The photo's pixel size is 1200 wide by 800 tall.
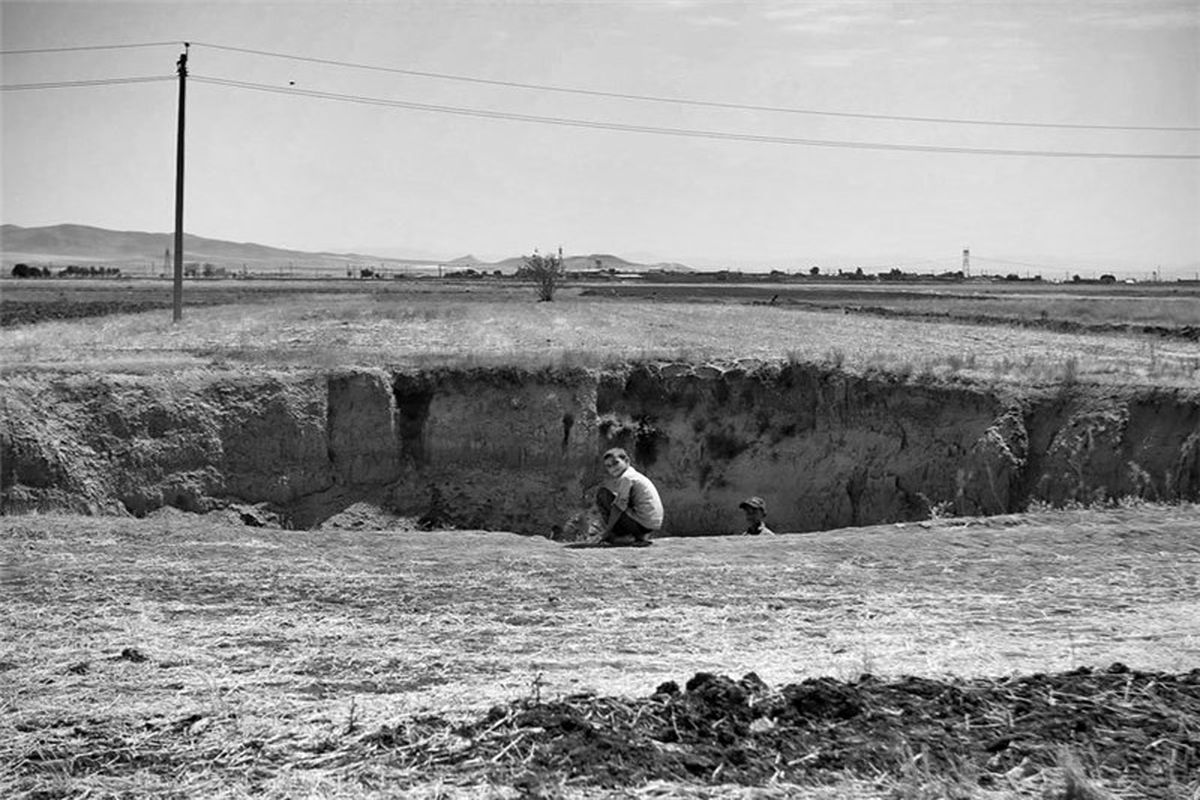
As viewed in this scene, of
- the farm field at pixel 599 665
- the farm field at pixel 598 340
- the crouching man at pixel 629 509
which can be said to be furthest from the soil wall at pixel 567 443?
the crouching man at pixel 629 509

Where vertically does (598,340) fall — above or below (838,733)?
above

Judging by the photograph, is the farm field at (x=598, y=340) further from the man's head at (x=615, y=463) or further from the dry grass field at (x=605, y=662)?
the man's head at (x=615, y=463)

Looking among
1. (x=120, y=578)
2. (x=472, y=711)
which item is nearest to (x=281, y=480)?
(x=120, y=578)

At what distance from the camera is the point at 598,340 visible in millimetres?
30703

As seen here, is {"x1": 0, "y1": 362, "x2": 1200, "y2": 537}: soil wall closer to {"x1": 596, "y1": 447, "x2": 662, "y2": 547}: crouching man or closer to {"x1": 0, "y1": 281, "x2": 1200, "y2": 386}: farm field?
{"x1": 0, "y1": 281, "x2": 1200, "y2": 386}: farm field

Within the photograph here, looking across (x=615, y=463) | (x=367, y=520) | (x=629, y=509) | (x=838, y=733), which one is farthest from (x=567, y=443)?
(x=838, y=733)

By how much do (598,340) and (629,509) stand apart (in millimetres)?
17405

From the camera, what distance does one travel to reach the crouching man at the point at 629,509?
529 inches

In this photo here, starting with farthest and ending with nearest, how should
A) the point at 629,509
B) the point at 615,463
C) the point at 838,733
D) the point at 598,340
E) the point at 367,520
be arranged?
the point at 598,340
the point at 367,520
the point at 615,463
the point at 629,509
the point at 838,733

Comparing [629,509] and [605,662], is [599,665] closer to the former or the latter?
[605,662]

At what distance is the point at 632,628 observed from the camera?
9.38 metres

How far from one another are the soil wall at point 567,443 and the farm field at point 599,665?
16.2ft

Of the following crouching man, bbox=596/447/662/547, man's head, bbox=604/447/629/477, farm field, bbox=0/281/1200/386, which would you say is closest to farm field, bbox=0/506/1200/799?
crouching man, bbox=596/447/662/547

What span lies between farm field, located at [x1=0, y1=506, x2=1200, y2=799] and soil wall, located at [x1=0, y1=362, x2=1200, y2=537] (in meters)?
4.95
